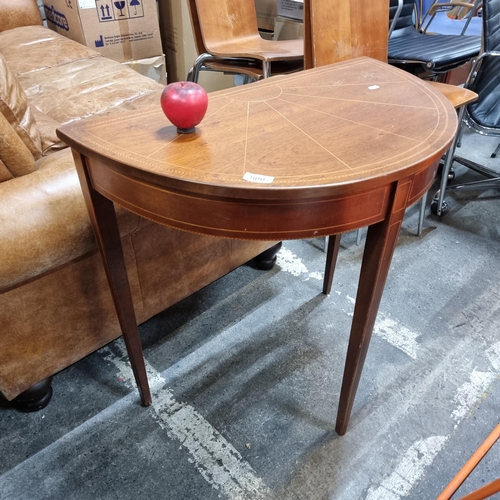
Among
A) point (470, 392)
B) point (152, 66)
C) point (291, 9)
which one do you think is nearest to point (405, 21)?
point (291, 9)

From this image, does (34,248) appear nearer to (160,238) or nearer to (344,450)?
(160,238)

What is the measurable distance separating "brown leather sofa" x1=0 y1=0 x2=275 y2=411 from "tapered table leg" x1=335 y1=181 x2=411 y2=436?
0.56 metres

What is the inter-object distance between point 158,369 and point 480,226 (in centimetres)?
148

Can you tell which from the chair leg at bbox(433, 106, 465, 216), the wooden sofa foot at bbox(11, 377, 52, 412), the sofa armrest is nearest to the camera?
the wooden sofa foot at bbox(11, 377, 52, 412)

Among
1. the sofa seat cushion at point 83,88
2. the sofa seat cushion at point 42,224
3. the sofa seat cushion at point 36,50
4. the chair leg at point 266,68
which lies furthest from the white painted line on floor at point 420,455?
the sofa seat cushion at point 36,50

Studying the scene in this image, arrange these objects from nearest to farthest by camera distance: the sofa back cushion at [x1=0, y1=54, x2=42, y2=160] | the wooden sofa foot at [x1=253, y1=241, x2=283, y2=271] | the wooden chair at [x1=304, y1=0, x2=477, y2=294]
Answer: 1. the sofa back cushion at [x1=0, y1=54, x2=42, y2=160]
2. the wooden chair at [x1=304, y1=0, x2=477, y2=294]
3. the wooden sofa foot at [x1=253, y1=241, x2=283, y2=271]

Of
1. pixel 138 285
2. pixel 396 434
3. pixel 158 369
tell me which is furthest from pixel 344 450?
pixel 138 285

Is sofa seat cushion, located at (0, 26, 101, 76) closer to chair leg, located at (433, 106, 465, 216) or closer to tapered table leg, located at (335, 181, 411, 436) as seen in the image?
chair leg, located at (433, 106, 465, 216)

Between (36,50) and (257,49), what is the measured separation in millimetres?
1149

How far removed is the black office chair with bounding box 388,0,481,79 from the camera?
1.92 meters

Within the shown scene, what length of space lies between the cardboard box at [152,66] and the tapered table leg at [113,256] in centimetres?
204

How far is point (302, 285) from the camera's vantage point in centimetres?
156

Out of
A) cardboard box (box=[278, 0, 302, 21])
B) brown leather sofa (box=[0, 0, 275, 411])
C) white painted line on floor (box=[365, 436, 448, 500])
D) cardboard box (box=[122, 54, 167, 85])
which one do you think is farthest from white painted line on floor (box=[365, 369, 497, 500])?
cardboard box (box=[122, 54, 167, 85])

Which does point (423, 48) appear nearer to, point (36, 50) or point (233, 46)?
point (233, 46)
